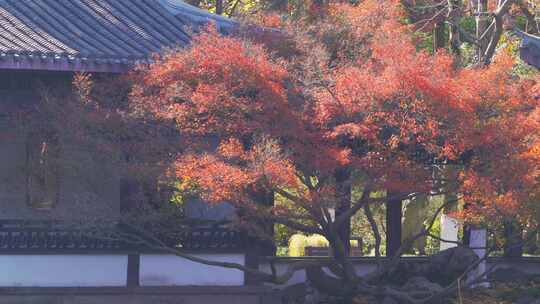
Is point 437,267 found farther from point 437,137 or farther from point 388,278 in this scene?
point 437,137

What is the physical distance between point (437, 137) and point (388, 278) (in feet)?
13.0

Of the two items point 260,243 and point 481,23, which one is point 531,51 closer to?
point 260,243

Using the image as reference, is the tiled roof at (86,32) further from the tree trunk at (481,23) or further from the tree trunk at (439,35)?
the tree trunk at (439,35)

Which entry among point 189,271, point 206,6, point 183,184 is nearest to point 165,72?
point 183,184

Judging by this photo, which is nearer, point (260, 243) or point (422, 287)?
point (422, 287)

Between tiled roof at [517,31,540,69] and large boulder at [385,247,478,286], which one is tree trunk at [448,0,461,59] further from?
tiled roof at [517,31,540,69]

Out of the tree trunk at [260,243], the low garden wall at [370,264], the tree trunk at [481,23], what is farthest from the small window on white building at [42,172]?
the tree trunk at [481,23]

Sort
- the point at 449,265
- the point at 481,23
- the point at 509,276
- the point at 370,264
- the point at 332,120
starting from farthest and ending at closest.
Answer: the point at 481,23 → the point at 370,264 → the point at 509,276 → the point at 449,265 → the point at 332,120

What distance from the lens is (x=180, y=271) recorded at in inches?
512

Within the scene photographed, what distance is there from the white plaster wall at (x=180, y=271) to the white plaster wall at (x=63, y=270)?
0.33 metres

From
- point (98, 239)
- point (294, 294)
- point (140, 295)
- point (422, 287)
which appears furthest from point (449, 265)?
point (98, 239)

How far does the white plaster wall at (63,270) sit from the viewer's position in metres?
12.7

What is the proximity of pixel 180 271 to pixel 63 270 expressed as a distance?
66.4 inches

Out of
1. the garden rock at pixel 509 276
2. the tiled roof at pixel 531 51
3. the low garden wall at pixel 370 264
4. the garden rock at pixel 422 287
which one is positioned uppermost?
the tiled roof at pixel 531 51
